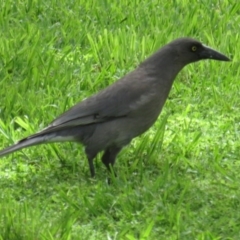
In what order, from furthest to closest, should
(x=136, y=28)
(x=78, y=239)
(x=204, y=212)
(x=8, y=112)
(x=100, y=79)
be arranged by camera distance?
(x=136, y=28)
(x=100, y=79)
(x=8, y=112)
(x=204, y=212)
(x=78, y=239)

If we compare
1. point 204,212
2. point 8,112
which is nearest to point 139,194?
point 204,212

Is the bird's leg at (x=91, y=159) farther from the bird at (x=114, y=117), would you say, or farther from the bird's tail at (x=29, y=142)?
the bird's tail at (x=29, y=142)

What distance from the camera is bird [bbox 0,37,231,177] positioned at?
6.51 meters

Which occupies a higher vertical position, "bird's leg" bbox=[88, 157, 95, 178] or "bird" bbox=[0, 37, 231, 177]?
"bird" bbox=[0, 37, 231, 177]

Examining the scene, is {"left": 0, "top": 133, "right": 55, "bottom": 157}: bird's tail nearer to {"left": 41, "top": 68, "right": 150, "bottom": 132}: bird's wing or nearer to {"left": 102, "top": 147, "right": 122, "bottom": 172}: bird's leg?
{"left": 41, "top": 68, "right": 150, "bottom": 132}: bird's wing

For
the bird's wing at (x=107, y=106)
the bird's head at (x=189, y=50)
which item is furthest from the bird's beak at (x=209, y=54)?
the bird's wing at (x=107, y=106)

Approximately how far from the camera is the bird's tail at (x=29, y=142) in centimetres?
635

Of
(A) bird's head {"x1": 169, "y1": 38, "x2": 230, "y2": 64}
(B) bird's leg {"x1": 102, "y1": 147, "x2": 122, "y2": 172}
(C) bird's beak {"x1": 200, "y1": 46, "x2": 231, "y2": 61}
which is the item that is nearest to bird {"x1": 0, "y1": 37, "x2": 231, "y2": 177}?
(B) bird's leg {"x1": 102, "y1": 147, "x2": 122, "y2": 172}

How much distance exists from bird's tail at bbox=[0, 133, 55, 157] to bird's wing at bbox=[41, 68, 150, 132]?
10cm

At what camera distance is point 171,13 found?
9.30 meters

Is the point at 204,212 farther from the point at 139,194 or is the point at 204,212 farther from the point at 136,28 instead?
the point at 136,28

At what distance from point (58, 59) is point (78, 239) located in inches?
126

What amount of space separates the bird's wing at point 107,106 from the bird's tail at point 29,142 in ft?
0.32

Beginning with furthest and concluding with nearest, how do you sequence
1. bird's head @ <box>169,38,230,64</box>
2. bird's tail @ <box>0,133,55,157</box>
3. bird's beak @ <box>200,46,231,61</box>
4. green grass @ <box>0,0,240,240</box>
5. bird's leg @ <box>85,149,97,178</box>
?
1. bird's beak @ <box>200,46,231,61</box>
2. bird's head @ <box>169,38,230,64</box>
3. bird's leg @ <box>85,149,97,178</box>
4. bird's tail @ <box>0,133,55,157</box>
5. green grass @ <box>0,0,240,240</box>
